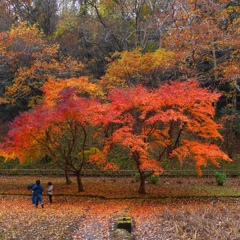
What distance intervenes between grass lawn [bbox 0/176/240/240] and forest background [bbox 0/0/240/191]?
3.63 m

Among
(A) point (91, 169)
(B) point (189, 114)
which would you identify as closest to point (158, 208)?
(B) point (189, 114)

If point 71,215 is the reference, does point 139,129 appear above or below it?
above

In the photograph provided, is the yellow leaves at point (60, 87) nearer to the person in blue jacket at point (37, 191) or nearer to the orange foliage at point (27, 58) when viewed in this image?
the orange foliage at point (27, 58)

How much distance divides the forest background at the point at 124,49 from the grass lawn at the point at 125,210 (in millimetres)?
3627

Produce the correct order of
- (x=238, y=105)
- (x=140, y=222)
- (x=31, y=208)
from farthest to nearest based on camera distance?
(x=238, y=105)
(x=31, y=208)
(x=140, y=222)

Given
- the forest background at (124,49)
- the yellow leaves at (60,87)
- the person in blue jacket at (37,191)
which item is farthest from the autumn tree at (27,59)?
the person in blue jacket at (37,191)

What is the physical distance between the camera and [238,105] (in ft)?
104

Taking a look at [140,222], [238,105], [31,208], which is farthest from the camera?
[238,105]

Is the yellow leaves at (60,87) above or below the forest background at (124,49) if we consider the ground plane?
below

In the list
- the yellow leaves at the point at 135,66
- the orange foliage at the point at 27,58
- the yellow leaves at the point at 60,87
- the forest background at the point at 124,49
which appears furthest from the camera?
the yellow leaves at the point at 135,66

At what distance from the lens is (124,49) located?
27.3 meters

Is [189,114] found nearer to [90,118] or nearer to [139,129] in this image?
[139,129]

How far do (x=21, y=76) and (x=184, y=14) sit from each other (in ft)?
42.8

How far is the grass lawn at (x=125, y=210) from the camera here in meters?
9.14
